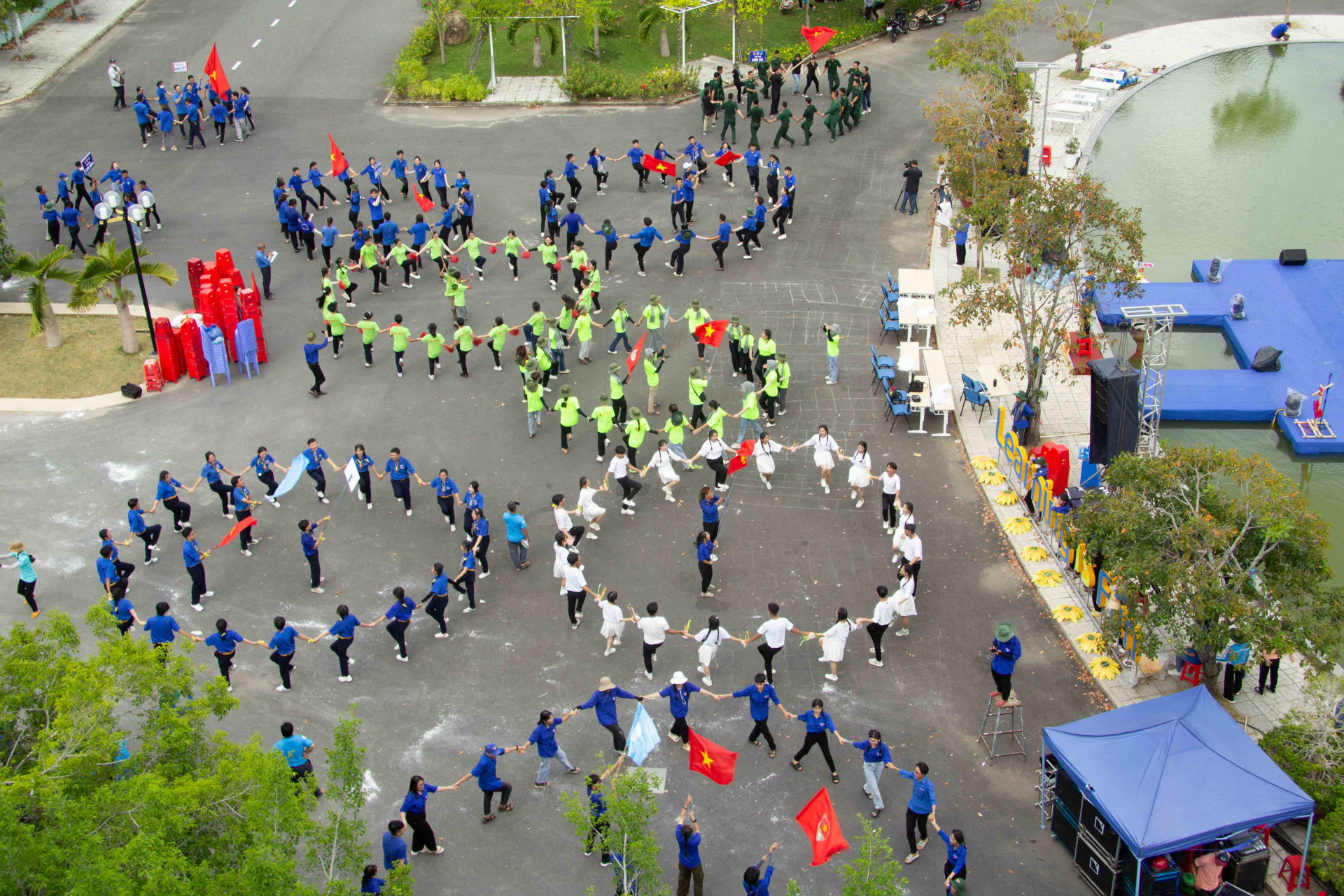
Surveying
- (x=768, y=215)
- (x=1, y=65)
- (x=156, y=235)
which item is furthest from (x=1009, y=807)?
(x=1, y=65)

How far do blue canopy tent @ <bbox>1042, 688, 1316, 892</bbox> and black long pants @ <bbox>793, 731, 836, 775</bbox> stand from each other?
2609 millimetres

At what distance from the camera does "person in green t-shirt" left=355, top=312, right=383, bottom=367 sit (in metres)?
23.0

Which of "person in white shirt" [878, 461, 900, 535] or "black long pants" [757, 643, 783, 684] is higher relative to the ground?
"person in white shirt" [878, 461, 900, 535]

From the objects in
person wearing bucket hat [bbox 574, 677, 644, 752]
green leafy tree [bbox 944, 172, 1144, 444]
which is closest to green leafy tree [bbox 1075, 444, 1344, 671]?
green leafy tree [bbox 944, 172, 1144, 444]

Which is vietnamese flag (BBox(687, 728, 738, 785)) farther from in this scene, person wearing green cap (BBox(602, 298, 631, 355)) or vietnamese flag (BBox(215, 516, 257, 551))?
person wearing green cap (BBox(602, 298, 631, 355))

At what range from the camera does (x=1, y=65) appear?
36.8 m

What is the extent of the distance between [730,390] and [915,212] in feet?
31.1

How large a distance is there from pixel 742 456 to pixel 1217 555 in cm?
740

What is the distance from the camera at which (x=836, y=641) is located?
16.2 metres

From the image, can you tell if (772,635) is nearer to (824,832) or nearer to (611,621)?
(611,621)

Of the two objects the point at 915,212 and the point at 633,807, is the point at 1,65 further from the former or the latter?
the point at 633,807

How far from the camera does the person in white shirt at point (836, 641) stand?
52.6 ft

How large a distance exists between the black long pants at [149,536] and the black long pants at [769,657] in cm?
952

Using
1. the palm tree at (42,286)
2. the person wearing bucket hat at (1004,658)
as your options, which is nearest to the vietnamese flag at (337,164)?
the palm tree at (42,286)
